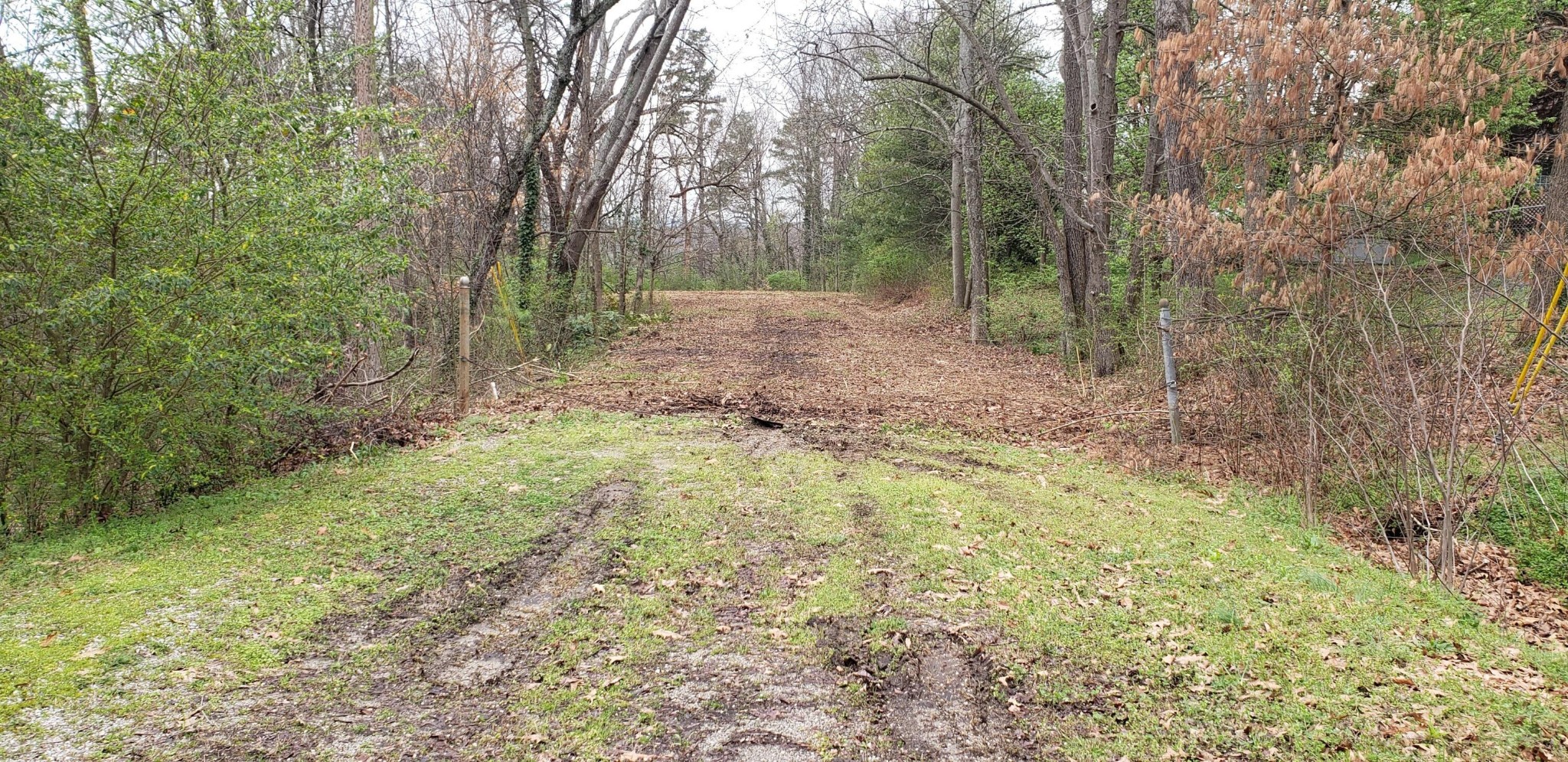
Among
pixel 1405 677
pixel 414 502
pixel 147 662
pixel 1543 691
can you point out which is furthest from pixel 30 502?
pixel 1543 691

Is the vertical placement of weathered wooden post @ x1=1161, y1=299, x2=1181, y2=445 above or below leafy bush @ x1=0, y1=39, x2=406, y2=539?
below

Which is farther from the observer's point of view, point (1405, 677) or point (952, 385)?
point (952, 385)

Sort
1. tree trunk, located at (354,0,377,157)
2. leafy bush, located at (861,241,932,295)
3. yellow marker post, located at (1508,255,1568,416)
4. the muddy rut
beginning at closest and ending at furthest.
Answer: the muddy rut → yellow marker post, located at (1508,255,1568,416) → tree trunk, located at (354,0,377,157) → leafy bush, located at (861,241,932,295)

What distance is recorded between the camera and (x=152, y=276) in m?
4.15

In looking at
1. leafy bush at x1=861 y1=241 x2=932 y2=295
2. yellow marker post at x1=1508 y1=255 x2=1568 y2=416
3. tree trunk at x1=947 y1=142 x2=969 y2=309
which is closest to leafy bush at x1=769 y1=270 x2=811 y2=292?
leafy bush at x1=861 y1=241 x2=932 y2=295

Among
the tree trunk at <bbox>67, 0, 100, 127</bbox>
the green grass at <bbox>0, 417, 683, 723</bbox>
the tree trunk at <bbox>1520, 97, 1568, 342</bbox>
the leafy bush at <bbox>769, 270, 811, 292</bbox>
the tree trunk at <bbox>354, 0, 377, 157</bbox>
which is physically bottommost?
the green grass at <bbox>0, 417, 683, 723</bbox>

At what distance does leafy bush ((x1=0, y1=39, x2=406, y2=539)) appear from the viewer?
4.24 meters

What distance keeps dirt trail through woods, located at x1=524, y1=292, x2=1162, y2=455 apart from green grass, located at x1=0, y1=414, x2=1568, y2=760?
2.39 meters

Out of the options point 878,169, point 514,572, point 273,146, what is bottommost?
point 514,572

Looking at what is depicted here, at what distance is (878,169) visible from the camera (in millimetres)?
22062

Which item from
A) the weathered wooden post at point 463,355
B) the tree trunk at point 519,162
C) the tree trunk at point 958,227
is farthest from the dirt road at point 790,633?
the tree trunk at point 958,227

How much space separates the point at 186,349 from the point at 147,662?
2.01 meters

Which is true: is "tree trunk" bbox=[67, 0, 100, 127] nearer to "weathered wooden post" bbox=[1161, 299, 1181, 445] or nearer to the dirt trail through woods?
the dirt trail through woods

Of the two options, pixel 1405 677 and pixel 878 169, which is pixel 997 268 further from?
pixel 1405 677
